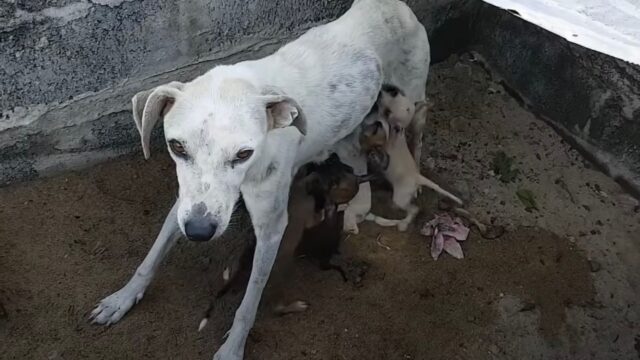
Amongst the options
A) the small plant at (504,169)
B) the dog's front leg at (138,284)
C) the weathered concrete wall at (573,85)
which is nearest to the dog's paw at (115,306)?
the dog's front leg at (138,284)

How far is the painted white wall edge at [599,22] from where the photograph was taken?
2.27 meters

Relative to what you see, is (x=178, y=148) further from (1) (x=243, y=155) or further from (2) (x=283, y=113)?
(2) (x=283, y=113)

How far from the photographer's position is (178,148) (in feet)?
9.37

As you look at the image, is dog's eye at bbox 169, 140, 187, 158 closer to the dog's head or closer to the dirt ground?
the dog's head

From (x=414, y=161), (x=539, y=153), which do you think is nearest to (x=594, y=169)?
(x=539, y=153)

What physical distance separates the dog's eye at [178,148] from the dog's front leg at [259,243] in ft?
1.86

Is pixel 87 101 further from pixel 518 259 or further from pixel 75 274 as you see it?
pixel 518 259

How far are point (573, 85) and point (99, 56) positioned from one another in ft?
9.99

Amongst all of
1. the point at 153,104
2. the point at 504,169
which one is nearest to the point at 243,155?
the point at 153,104

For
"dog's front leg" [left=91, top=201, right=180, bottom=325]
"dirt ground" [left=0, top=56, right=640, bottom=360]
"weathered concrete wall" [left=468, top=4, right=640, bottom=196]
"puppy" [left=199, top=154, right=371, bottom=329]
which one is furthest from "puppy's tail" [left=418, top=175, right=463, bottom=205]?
"dog's front leg" [left=91, top=201, right=180, bottom=325]

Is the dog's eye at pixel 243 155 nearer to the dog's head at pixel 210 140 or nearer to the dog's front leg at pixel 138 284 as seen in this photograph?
the dog's head at pixel 210 140

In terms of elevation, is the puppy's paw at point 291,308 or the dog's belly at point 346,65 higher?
the dog's belly at point 346,65

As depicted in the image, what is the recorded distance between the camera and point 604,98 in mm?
4840

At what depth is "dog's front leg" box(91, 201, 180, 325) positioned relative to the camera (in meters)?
3.84
